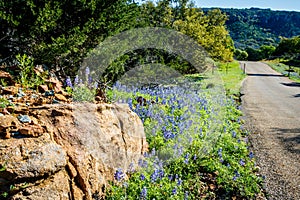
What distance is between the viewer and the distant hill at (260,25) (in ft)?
432

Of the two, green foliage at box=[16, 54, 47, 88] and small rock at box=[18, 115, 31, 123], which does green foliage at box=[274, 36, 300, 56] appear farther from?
small rock at box=[18, 115, 31, 123]

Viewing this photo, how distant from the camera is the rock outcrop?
232 centimetres

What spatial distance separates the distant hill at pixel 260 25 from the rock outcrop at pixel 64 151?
405ft

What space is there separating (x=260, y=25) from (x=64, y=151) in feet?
547

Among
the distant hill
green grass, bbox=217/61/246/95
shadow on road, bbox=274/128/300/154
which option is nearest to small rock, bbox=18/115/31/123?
shadow on road, bbox=274/128/300/154

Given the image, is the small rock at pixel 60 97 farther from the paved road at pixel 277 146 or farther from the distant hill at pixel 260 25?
the distant hill at pixel 260 25

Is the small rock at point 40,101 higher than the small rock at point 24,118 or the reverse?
higher

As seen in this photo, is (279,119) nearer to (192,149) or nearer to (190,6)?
(192,149)

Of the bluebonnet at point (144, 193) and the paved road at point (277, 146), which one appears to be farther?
the paved road at point (277, 146)

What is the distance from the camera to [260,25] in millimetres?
154250

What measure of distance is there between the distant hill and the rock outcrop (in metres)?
124

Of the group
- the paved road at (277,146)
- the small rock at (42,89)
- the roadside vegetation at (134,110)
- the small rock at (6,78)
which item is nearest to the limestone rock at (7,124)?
the roadside vegetation at (134,110)

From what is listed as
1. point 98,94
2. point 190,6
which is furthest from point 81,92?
point 190,6

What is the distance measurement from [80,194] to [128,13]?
16.6ft
